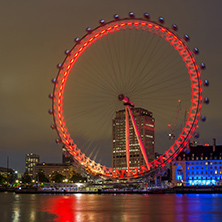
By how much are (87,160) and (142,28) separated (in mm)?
27375

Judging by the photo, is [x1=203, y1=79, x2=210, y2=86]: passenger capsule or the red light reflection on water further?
[x1=203, y1=79, x2=210, y2=86]: passenger capsule

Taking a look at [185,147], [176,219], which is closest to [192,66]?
[185,147]

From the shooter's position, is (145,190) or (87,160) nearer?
(87,160)

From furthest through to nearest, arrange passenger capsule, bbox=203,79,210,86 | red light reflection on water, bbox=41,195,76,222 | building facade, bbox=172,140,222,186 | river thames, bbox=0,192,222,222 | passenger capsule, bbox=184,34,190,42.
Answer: building facade, bbox=172,140,222,186, passenger capsule, bbox=203,79,210,86, passenger capsule, bbox=184,34,190,42, red light reflection on water, bbox=41,195,76,222, river thames, bbox=0,192,222,222

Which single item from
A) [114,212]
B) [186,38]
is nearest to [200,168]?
[186,38]

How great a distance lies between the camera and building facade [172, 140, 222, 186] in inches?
5881

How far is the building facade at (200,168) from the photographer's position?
5881 inches

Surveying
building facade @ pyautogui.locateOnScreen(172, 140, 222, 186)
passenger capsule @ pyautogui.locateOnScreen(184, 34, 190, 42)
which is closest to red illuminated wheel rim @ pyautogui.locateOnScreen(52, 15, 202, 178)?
passenger capsule @ pyautogui.locateOnScreen(184, 34, 190, 42)

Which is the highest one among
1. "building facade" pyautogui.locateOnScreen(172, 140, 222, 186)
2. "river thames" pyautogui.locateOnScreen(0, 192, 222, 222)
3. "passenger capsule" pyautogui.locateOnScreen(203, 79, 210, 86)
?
"passenger capsule" pyautogui.locateOnScreen(203, 79, 210, 86)

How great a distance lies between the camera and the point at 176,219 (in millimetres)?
33844

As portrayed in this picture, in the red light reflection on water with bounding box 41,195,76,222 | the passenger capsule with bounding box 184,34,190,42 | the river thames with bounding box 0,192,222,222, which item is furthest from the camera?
the passenger capsule with bounding box 184,34,190,42

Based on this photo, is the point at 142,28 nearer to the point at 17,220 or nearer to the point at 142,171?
the point at 142,171

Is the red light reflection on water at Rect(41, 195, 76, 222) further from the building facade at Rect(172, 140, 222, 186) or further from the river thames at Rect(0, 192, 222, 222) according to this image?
the building facade at Rect(172, 140, 222, 186)

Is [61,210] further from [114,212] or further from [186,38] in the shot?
[186,38]
